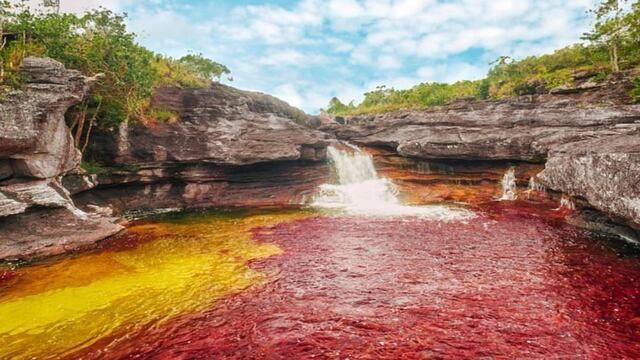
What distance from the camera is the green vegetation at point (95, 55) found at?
20484mm

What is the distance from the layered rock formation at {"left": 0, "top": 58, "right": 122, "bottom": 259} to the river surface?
1381 mm

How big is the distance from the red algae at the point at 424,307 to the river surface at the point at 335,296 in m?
0.05

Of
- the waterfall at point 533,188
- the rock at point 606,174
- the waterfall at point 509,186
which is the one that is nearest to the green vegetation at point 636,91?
the waterfall at point 533,188

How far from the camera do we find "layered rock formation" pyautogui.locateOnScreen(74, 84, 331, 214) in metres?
27.0

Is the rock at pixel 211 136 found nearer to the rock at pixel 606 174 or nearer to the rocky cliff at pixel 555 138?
the rocky cliff at pixel 555 138

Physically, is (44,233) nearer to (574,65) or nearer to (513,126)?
(513,126)

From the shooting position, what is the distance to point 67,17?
2347 cm

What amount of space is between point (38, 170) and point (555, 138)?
31755 mm

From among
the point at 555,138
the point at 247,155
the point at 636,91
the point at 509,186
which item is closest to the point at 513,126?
the point at 555,138

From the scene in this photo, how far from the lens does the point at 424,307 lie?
10.4 meters

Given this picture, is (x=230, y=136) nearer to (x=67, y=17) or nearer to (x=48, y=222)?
(x=67, y=17)

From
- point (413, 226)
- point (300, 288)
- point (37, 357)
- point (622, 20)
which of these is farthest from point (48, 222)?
point (622, 20)

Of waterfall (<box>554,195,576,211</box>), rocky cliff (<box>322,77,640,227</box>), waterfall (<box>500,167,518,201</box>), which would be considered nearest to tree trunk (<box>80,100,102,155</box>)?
rocky cliff (<box>322,77,640,227</box>)

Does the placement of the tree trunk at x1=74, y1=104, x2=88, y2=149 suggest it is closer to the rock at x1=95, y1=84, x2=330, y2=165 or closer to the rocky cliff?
the rock at x1=95, y1=84, x2=330, y2=165
